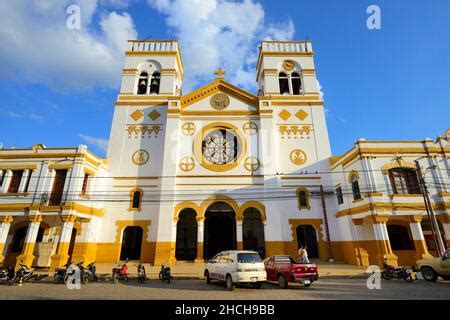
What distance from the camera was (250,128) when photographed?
22.7m

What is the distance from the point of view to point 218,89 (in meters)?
24.2

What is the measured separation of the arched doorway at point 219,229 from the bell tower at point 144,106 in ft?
19.5

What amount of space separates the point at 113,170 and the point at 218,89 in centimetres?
1251

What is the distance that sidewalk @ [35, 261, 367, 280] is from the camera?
14.0 meters

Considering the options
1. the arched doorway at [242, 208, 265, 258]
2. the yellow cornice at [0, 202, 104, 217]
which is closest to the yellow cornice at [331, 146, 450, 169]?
the arched doorway at [242, 208, 265, 258]

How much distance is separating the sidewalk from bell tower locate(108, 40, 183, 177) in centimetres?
762

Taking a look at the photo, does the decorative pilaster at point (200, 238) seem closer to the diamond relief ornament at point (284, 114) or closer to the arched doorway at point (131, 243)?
the arched doorway at point (131, 243)

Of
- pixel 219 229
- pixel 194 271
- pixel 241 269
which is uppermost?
pixel 219 229

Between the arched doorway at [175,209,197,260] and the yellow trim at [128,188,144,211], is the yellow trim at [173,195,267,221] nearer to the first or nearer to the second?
the arched doorway at [175,209,197,260]

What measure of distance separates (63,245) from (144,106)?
1368cm

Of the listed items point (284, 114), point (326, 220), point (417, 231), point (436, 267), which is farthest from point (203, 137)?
point (436, 267)

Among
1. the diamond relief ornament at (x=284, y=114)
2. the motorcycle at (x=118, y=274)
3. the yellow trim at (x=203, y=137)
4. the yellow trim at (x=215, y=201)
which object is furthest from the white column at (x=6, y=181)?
the diamond relief ornament at (x=284, y=114)

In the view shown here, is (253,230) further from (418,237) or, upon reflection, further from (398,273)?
(418,237)

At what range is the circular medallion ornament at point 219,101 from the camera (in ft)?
77.1
